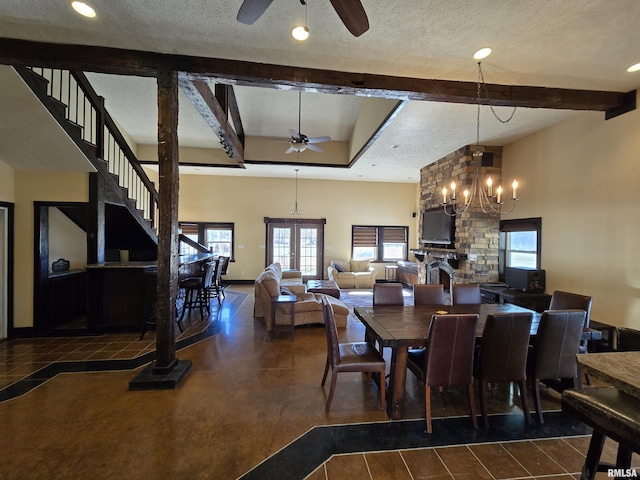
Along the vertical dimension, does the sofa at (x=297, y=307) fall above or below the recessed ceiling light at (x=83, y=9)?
below

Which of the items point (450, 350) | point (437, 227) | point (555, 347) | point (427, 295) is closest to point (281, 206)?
point (437, 227)

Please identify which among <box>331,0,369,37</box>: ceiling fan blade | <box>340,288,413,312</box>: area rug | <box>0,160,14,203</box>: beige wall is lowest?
<box>340,288,413,312</box>: area rug

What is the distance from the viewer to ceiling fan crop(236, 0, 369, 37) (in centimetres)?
177

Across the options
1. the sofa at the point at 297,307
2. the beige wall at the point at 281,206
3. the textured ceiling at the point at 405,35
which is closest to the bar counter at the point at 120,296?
the sofa at the point at 297,307

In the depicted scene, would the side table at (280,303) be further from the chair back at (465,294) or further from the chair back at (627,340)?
the chair back at (627,340)

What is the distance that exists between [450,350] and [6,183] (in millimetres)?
6004

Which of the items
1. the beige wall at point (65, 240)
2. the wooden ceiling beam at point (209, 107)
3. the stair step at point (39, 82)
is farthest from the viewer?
the beige wall at point (65, 240)

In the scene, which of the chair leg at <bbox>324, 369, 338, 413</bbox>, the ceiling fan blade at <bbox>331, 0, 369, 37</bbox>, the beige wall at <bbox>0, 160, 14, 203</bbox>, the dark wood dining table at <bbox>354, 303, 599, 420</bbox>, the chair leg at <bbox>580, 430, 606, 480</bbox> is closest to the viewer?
the chair leg at <bbox>580, 430, 606, 480</bbox>

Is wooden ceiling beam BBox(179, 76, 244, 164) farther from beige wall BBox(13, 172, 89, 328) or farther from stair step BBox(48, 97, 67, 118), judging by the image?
beige wall BBox(13, 172, 89, 328)

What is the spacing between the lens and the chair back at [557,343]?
7.52 feet

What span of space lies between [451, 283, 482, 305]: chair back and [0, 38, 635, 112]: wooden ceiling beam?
7.57ft

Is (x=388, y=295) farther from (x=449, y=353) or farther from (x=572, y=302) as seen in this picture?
(x=572, y=302)

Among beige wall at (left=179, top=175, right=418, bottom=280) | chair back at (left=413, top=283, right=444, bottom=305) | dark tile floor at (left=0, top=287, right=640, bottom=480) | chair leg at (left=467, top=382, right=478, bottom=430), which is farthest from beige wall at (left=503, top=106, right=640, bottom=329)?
beige wall at (left=179, top=175, right=418, bottom=280)

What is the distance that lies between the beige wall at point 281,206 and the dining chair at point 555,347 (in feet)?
21.9
